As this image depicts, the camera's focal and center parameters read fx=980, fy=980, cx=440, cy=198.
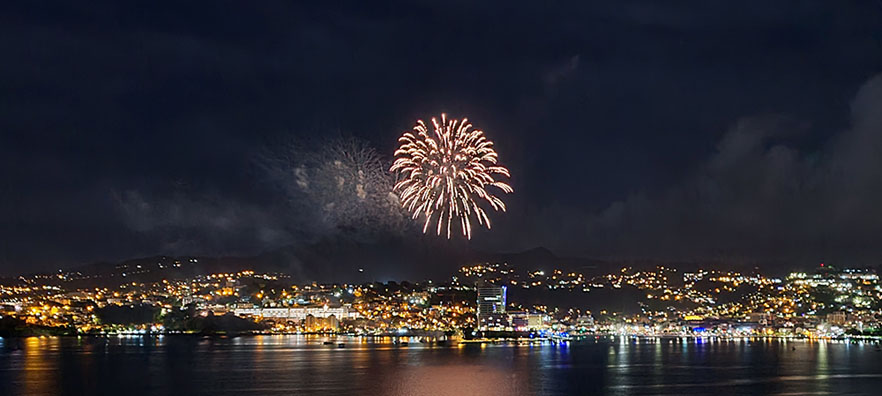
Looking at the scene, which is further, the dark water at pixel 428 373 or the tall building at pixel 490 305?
the tall building at pixel 490 305

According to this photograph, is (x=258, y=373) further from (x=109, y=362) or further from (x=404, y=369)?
(x=109, y=362)

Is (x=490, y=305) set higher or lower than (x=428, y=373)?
higher

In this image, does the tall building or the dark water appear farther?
the tall building

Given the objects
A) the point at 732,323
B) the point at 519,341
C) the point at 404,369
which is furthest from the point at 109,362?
the point at 732,323

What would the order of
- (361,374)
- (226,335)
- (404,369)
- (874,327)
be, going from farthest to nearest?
(226,335) < (874,327) < (404,369) < (361,374)

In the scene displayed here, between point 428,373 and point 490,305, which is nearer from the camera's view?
point 428,373

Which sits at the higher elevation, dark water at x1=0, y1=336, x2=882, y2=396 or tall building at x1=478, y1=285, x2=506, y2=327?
tall building at x1=478, y1=285, x2=506, y2=327

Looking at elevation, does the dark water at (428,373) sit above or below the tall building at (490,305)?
below

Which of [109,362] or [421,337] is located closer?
[109,362]
